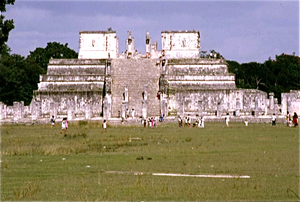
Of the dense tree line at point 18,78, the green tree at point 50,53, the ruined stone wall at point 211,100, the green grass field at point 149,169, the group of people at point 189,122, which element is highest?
the green tree at point 50,53

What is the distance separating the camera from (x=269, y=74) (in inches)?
3784

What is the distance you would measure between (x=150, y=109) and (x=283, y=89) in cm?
4294

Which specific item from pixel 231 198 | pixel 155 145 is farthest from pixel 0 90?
pixel 231 198

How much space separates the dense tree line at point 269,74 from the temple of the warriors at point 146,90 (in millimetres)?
36854

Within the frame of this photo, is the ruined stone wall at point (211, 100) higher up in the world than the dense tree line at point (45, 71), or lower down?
lower down

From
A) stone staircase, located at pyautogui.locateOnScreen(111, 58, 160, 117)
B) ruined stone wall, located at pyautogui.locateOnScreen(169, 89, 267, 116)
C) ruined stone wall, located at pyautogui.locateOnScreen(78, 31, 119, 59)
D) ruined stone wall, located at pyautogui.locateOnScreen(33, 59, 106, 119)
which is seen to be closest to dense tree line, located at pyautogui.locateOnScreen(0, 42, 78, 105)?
ruined stone wall, located at pyautogui.locateOnScreen(78, 31, 119, 59)

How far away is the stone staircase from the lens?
5144 cm

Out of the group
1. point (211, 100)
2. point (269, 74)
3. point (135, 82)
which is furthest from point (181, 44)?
point (269, 74)

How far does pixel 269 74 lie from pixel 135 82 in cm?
4703

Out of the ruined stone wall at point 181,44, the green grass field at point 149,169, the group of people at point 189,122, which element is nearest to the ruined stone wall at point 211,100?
the ruined stone wall at point 181,44

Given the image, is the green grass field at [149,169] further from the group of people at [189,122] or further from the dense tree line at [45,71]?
the dense tree line at [45,71]

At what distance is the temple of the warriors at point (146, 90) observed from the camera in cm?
5134

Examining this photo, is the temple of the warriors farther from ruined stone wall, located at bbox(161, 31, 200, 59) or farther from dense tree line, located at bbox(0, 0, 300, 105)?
dense tree line, located at bbox(0, 0, 300, 105)

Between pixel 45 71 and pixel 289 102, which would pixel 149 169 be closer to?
pixel 289 102
